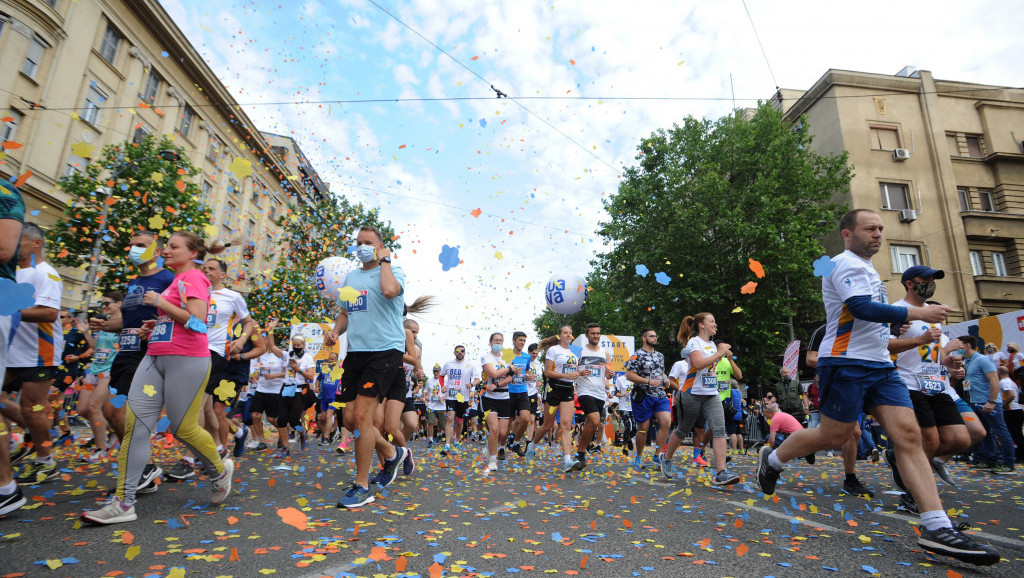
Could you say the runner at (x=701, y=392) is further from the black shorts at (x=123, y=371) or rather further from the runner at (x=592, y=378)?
the black shorts at (x=123, y=371)

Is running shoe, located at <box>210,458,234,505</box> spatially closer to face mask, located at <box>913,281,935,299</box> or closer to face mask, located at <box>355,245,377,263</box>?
face mask, located at <box>355,245,377,263</box>

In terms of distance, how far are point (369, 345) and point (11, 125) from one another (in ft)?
73.3

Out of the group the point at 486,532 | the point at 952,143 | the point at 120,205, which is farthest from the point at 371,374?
the point at 952,143

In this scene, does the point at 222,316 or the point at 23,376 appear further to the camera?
the point at 222,316

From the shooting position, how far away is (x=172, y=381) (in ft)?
12.0

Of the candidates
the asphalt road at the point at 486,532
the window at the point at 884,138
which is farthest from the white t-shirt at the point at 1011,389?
the window at the point at 884,138

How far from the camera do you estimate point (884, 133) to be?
2620cm

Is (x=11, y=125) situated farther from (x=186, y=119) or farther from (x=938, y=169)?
(x=938, y=169)

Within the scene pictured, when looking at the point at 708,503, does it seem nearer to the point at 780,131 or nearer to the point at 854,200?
the point at 780,131

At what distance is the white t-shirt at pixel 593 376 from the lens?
24.5ft

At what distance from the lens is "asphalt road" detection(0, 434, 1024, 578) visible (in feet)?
9.02

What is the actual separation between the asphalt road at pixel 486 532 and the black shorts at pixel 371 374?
0.92 metres

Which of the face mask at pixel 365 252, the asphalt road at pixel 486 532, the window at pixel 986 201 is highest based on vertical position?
the window at pixel 986 201

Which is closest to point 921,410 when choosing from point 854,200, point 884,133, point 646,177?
point 646,177
